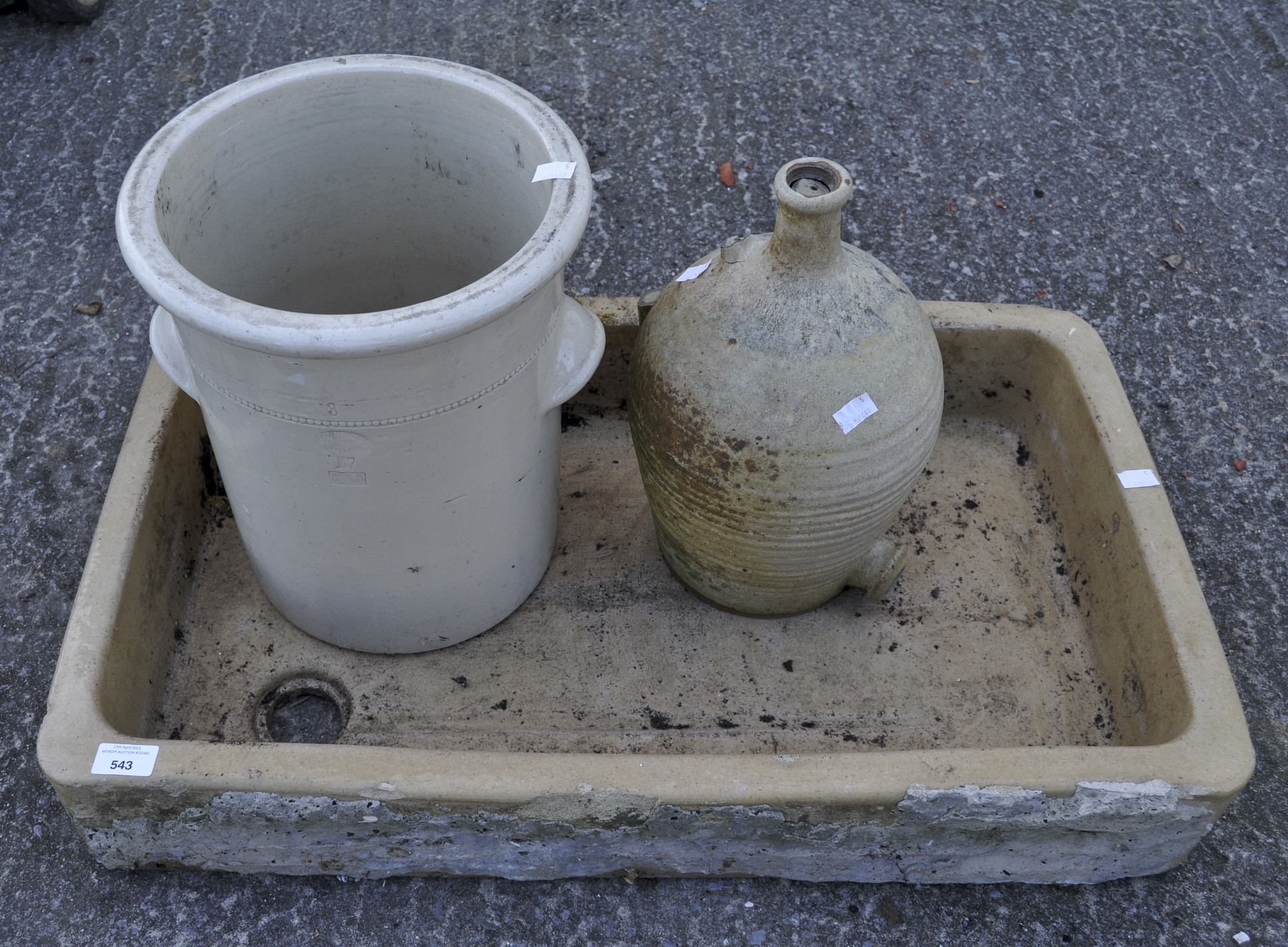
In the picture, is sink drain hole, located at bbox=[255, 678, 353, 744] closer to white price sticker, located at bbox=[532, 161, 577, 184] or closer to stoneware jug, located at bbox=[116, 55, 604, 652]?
stoneware jug, located at bbox=[116, 55, 604, 652]

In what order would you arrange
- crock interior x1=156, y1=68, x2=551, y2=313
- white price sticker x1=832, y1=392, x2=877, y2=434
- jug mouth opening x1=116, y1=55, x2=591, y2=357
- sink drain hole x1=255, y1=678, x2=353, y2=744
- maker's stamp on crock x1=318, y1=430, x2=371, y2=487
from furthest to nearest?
sink drain hole x1=255, y1=678, x2=353, y2=744
crock interior x1=156, y1=68, x2=551, y2=313
white price sticker x1=832, y1=392, x2=877, y2=434
maker's stamp on crock x1=318, y1=430, x2=371, y2=487
jug mouth opening x1=116, y1=55, x2=591, y2=357

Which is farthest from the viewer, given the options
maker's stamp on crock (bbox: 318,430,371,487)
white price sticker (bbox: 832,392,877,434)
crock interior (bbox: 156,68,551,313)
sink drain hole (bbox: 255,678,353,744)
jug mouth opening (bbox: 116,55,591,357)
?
sink drain hole (bbox: 255,678,353,744)

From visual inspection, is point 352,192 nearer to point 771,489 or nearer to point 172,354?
point 172,354

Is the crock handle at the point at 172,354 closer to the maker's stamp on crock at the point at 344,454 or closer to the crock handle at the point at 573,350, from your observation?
the maker's stamp on crock at the point at 344,454

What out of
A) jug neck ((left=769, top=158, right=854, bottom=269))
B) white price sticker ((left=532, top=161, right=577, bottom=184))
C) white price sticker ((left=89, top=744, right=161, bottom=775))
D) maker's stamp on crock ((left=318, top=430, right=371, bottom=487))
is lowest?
white price sticker ((left=89, top=744, right=161, bottom=775))

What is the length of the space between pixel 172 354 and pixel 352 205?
52 cm

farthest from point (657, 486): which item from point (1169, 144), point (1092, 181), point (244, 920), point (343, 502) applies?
point (1169, 144)

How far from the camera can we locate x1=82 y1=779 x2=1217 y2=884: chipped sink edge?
173cm

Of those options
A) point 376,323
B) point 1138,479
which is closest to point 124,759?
point 376,323

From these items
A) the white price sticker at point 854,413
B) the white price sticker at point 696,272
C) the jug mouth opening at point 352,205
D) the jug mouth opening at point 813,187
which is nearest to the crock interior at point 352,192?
the jug mouth opening at point 352,205

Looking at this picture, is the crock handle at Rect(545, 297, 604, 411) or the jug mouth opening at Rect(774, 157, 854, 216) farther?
the crock handle at Rect(545, 297, 604, 411)

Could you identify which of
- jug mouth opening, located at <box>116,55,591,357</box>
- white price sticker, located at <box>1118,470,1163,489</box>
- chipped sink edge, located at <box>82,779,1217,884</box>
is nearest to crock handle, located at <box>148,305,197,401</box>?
jug mouth opening, located at <box>116,55,591,357</box>

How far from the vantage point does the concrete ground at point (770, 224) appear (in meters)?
1.95

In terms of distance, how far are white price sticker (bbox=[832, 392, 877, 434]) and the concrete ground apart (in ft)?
2.81
